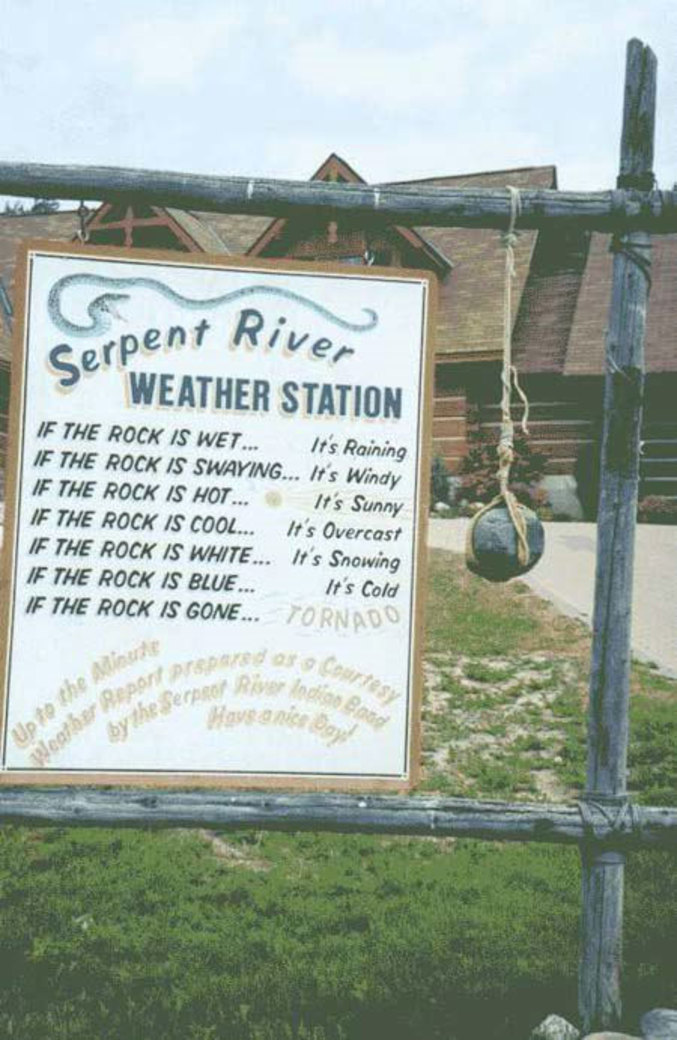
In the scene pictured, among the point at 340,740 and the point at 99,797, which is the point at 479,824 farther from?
the point at 99,797

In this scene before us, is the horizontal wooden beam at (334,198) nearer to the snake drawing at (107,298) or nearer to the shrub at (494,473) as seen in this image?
the snake drawing at (107,298)

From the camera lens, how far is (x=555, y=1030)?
3197 mm

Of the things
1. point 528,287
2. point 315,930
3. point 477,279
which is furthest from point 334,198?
point 528,287

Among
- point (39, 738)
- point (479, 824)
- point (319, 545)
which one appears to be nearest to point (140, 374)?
point (319, 545)

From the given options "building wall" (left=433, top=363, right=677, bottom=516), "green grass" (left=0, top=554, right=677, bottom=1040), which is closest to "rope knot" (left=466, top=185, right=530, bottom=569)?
"green grass" (left=0, top=554, right=677, bottom=1040)

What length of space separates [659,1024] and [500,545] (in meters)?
1.51

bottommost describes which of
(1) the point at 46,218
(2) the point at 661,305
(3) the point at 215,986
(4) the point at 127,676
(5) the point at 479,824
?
(3) the point at 215,986

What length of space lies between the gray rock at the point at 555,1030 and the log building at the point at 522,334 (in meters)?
16.7

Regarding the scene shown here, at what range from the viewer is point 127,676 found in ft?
10.3

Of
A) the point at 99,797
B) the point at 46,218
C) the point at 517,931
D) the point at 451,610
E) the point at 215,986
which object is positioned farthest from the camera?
the point at 46,218

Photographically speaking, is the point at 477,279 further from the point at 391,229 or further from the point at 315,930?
the point at 315,930

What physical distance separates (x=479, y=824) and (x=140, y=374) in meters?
1.69

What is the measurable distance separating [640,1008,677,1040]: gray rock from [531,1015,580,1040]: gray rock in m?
0.21

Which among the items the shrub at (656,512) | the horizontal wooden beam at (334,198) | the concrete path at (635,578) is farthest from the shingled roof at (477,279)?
the horizontal wooden beam at (334,198)
